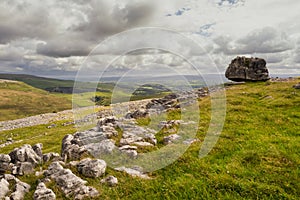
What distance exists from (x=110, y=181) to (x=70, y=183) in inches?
75.9

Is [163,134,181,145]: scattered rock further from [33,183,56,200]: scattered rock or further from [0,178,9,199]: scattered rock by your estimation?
[0,178,9,199]: scattered rock

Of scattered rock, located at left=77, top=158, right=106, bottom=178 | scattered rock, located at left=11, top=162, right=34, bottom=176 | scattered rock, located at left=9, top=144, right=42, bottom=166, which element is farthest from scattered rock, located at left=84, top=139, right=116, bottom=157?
scattered rock, located at left=11, top=162, right=34, bottom=176

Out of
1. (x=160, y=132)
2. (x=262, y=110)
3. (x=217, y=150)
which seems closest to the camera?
(x=217, y=150)

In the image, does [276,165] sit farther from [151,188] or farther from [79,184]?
[79,184]

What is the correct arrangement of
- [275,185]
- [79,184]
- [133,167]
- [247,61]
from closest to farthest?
[275,185], [79,184], [133,167], [247,61]

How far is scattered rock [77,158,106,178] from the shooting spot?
11.8 m

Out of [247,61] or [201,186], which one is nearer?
[201,186]

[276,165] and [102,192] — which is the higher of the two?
[276,165]

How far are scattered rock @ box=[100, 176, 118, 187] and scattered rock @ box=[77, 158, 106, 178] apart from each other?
2.33 feet

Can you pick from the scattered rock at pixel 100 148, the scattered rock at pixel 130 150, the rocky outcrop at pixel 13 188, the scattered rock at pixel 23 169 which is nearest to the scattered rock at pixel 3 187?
the rocky outcrop at pixel 13 188

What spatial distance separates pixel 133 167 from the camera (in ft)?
41.7

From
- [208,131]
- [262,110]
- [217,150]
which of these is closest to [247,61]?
[262,110]

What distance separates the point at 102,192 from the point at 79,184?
1315mm

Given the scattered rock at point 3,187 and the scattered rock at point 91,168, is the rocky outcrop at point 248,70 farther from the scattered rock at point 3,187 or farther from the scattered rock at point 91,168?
the scattered rock at point 3,187
